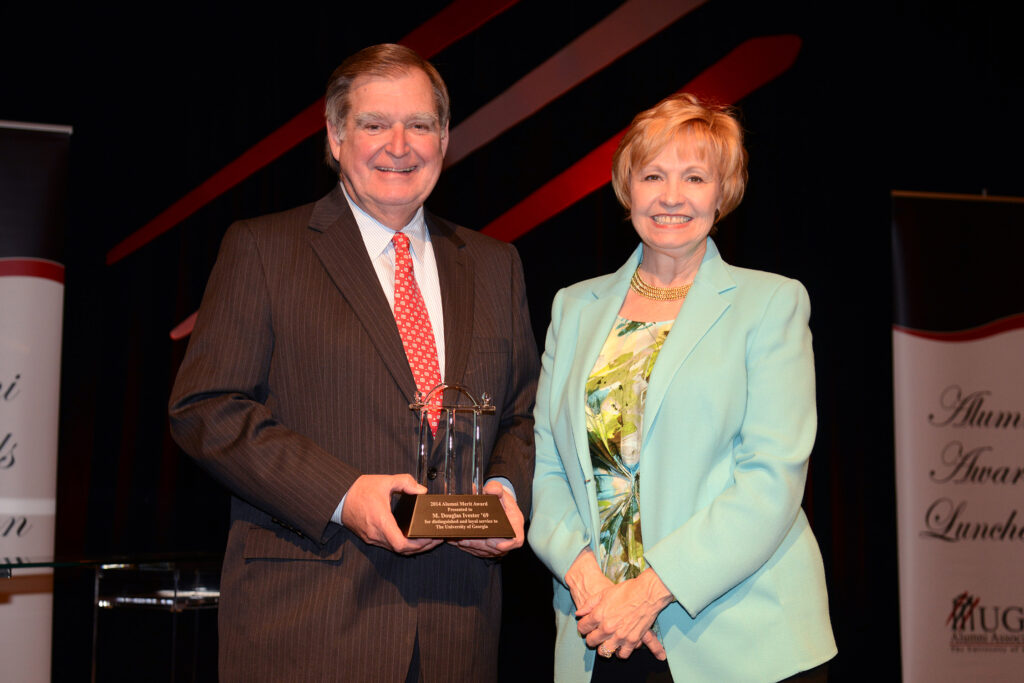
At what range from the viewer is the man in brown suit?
5.69 ft

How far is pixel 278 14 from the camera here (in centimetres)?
440

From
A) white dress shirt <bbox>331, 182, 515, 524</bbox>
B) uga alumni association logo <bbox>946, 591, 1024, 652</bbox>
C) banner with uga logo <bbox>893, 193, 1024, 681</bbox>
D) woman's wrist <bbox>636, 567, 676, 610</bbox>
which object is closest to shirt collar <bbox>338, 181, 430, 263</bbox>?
white dress shirt <bbox>331, 182, 515, 524</bbox>

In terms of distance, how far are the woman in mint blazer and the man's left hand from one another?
74mm

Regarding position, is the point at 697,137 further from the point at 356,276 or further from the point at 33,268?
the point at 33,268

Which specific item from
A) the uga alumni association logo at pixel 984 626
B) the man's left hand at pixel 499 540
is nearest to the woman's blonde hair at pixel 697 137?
the man's left hand at pixel 499 540

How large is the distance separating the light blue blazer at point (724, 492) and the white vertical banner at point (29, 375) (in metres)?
2.75

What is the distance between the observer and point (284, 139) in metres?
4.39

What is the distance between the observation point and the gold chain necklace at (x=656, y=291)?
1.93 metres

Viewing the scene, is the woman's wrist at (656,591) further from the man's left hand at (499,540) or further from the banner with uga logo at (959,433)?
the banner with uga logo at (959,433)

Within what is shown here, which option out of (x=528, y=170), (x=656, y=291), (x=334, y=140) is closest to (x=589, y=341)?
(x=656, y=291)

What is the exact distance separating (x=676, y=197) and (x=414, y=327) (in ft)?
1.92

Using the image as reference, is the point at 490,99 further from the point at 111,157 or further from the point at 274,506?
the point at 274,506

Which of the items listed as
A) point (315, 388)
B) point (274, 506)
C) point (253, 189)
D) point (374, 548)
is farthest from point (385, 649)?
point (253, 189)

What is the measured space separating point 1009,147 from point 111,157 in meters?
4.51
